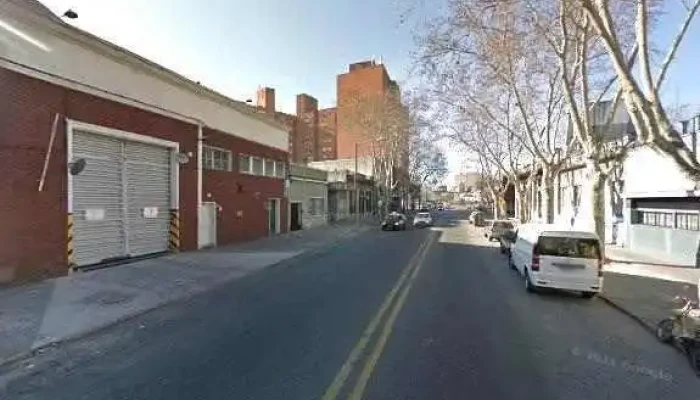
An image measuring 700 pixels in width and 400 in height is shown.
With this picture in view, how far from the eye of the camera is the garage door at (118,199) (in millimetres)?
13867

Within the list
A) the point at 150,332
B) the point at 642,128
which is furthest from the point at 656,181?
the point at 150,332

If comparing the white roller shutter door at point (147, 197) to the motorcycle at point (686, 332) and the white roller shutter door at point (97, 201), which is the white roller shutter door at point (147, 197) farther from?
the motorcycle at point (686, 332)

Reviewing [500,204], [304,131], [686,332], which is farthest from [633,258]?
[304,131]

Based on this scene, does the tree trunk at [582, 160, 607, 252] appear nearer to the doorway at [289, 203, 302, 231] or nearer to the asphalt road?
the asphalt road

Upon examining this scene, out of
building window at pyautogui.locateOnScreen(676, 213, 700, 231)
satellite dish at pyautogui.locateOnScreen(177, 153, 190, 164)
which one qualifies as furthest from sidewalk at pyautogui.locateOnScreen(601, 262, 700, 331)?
satellite dish at pyautogui.locateOnScreen(177, 153, 190, 164)

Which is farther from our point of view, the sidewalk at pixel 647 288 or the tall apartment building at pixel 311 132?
the tall apartment building at pixel 311 132

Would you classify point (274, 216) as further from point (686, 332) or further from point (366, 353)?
point (686, 332)

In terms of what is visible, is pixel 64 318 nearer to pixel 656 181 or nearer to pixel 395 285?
pixel 395 285

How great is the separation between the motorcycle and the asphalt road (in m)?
0.18

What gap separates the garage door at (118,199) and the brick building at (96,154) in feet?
0.12

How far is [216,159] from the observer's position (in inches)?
869

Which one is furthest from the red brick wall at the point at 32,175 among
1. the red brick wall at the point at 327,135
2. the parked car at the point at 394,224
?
the red brick wall at the point at 327,135

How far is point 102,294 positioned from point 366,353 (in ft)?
23.8

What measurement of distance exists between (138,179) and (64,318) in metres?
8.64
